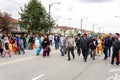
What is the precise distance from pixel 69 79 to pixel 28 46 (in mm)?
24018

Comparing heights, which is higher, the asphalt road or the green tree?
the green tree

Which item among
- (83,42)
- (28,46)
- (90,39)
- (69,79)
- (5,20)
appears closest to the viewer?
(69,79)

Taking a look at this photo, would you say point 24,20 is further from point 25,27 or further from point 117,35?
point 117,35

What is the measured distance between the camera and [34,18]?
82125 mm

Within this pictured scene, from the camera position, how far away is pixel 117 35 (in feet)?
58.7

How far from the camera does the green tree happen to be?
80688 mm

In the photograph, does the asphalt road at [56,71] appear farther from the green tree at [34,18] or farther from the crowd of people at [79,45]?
the green tree at [34,18]

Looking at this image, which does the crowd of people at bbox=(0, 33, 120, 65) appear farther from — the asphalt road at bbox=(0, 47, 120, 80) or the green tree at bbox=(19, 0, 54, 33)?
the green tree at bbox=(19, 0, 54, 33)

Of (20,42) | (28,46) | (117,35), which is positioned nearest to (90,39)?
(117,35)

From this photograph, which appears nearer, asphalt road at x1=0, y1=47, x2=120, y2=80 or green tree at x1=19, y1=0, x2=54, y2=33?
asphalt road at x1=0, y1=47, x2=120, y2=80

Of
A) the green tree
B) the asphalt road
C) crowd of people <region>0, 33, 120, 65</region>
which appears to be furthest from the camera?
the green tree

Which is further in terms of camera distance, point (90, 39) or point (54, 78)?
point (90, 39)

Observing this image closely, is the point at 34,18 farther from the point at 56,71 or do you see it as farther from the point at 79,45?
the point at 56,71

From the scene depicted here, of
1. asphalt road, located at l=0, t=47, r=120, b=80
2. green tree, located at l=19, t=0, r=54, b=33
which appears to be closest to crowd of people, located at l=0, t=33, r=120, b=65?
asphalt road, located at l=0, t=47, r=120, b=80
